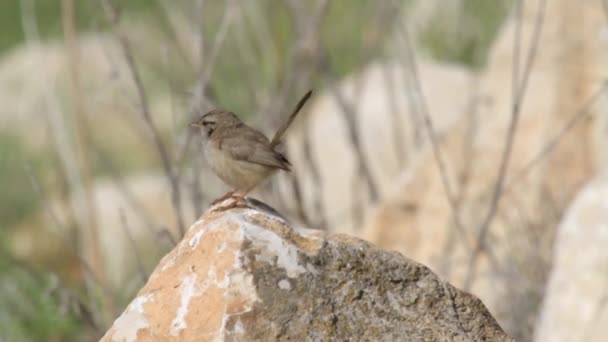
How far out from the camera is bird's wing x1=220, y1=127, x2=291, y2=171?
14.6ft

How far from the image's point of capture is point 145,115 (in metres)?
4.75

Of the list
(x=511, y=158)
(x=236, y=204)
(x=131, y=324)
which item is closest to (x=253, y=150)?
(x=236, y=204)

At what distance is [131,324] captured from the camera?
3.05 m

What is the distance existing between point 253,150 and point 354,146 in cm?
260

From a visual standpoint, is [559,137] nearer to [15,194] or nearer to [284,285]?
[284,285]

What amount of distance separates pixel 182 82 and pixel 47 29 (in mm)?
2960

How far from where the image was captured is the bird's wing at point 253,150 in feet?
14.6

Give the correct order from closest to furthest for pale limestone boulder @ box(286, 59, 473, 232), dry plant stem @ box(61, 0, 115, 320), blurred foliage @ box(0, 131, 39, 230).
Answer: dry plant stem @ box(61, 0, 115, 320), pale limestone boulder @ box(286, 59, 473, 232), blurred foliage @ box(0, 131, 39, 230)

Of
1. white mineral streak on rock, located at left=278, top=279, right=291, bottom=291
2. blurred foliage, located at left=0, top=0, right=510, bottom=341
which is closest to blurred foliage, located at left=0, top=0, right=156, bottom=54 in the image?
blurred foliage, located at left=0, top=0, right=510, bottom=341

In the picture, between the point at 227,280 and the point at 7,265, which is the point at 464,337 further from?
the point at 7,265

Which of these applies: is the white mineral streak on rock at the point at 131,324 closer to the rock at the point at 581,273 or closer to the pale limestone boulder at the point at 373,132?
the rock at the point at 581,273

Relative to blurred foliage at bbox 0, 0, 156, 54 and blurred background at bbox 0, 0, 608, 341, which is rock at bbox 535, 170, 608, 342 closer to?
blurred background at bbox 0, 0, 608, 341

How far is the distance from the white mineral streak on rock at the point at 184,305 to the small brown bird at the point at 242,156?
4.42 ft

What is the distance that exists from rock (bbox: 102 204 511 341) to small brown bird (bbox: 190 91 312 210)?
1.26 metres
